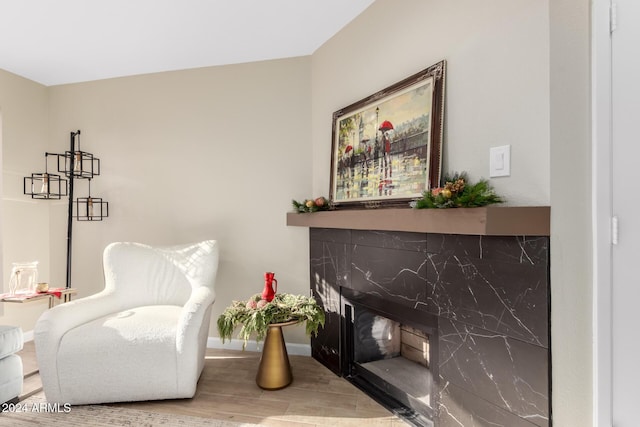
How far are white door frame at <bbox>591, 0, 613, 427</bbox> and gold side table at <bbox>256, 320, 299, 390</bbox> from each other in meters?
1.66

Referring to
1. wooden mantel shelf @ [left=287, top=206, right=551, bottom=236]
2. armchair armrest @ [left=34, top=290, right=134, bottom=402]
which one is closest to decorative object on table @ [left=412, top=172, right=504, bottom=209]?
wooden mantel shelf @ [left=287, top=206, right=551, bottom=236]

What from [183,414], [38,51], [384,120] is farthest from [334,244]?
[38,51]

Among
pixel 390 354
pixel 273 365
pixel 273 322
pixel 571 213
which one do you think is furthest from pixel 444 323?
pixel 273 365

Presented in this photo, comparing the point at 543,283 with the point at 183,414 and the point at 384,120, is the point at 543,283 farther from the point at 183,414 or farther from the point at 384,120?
the point at 183,414

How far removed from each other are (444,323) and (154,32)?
2.65 metres

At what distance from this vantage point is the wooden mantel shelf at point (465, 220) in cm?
135

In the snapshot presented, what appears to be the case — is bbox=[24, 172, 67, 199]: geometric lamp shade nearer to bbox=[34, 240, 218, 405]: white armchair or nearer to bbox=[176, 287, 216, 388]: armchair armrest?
bbox=[34, 240, 218, 405]: white armchair

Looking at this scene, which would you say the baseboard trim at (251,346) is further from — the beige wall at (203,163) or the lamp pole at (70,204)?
the lamp pole at (70,204)

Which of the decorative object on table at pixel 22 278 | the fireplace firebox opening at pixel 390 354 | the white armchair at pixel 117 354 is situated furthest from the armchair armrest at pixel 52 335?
the fireplace firebox opening at pixel 390 354

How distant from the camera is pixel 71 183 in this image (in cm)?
329

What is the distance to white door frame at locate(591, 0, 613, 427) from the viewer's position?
4.35 ft

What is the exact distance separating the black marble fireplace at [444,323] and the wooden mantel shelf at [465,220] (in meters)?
0.07

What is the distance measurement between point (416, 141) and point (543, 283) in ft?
2.96

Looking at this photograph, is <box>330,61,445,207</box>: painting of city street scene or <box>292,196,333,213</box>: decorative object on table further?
<box>292,196,333,213</box>: decorative object on table
